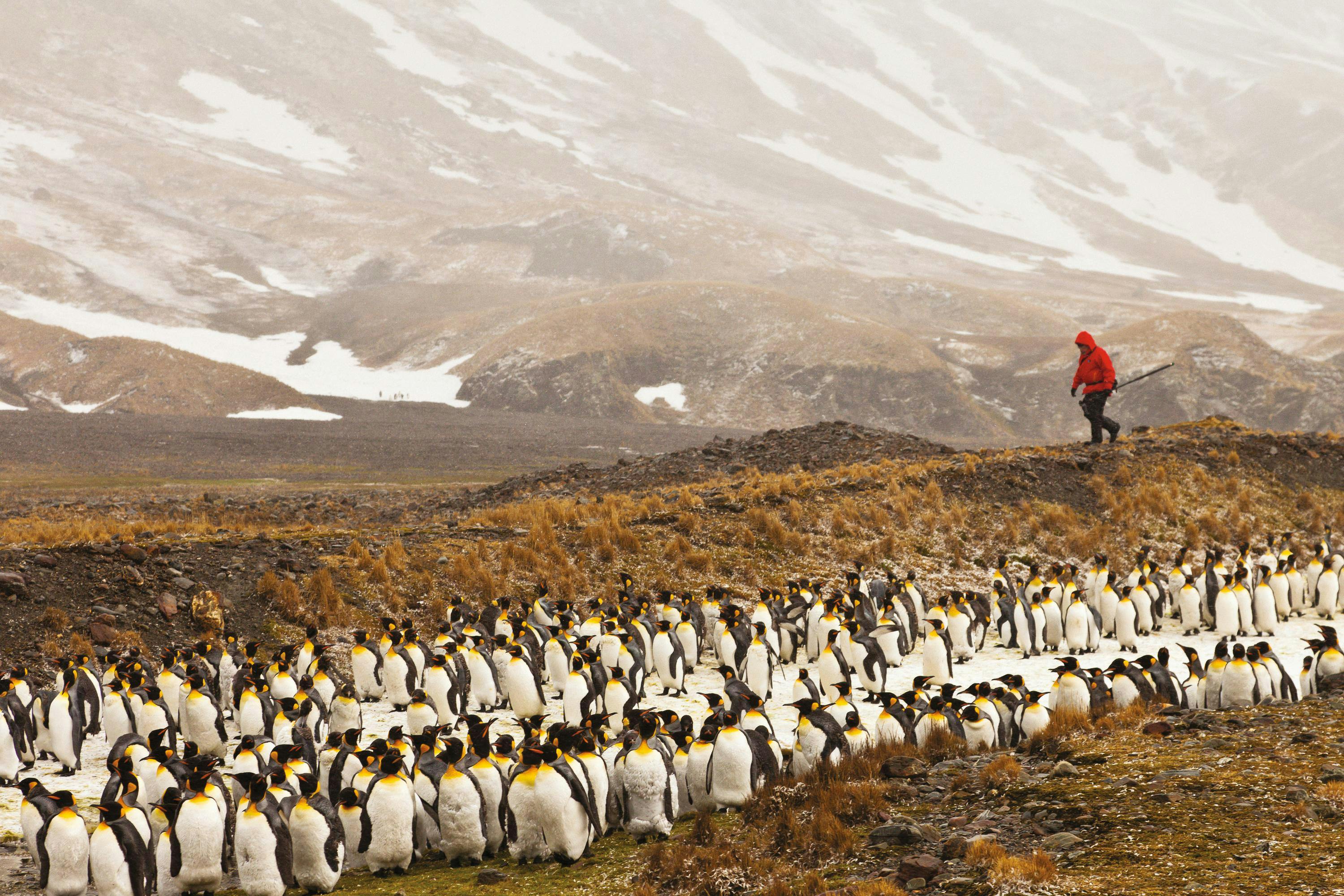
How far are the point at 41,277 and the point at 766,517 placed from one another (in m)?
91.0

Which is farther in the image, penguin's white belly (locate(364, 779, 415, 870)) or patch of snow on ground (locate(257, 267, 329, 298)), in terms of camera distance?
patch of snow on ground (locate(257, 267, 329, 298))

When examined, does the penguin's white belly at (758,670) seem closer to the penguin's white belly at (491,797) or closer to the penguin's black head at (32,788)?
the penguin's white belly at (491,797)

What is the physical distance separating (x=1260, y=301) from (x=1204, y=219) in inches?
2125

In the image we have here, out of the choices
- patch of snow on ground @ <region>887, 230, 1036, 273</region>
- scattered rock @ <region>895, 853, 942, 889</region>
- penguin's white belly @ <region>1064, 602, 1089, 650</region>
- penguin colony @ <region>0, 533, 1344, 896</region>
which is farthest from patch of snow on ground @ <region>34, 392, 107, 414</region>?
patch of snow on ground @ <region>887, 230, 1036, 273</region>

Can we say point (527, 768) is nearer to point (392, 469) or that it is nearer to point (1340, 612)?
point (1340, 612)

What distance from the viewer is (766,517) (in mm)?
20500

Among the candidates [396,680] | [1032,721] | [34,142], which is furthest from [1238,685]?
[34,142]

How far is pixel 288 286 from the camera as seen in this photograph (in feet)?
361

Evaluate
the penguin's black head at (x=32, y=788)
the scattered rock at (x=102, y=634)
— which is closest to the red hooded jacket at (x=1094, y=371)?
the scattered rock at (x=102, y=634)

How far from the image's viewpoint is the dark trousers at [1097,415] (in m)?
24.8

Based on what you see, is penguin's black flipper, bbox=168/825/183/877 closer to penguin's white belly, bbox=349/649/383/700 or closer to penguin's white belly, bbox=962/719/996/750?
penguin's white belly, bbox=349/649/383/700

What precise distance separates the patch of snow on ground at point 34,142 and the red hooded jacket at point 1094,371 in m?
137

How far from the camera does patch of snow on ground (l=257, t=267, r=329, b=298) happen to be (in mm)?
108000

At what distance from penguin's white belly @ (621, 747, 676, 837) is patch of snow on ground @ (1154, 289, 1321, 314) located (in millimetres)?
134132
